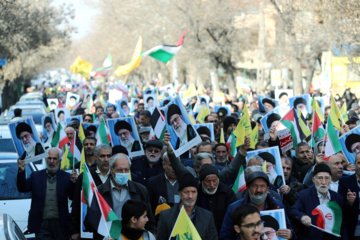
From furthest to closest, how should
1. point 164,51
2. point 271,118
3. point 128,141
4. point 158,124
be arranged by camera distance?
point 164,51 < point 271,118 < point 128,141 < point 158,124

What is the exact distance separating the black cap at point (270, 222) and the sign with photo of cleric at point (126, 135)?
5.45 metres

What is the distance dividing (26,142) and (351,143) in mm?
4242

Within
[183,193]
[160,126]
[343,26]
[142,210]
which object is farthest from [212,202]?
[343,26]

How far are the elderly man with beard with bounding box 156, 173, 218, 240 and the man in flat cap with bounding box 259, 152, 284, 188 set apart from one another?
7.21 ft

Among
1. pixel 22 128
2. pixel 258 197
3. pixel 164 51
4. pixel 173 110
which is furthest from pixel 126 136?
pixel 164 51

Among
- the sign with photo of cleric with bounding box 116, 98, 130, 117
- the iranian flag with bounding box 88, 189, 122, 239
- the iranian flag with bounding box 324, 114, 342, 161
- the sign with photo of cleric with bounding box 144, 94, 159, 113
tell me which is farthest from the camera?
the sign with photo of cleric with bounding box 144, 94, 159, 113

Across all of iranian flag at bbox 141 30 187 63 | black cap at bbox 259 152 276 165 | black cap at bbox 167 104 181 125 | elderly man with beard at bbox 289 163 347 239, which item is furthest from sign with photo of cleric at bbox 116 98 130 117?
elderly man with beard at bbox 289 163 347 239

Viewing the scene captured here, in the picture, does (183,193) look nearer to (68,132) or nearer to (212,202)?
(212,202)

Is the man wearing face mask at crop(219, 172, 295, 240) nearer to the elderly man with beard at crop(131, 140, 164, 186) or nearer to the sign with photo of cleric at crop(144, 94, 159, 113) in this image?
the elderly man with beard at crop(131, 140, 164, 186)

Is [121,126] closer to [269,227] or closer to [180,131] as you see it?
[180,131]

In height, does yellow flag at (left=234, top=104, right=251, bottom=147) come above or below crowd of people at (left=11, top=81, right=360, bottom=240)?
above

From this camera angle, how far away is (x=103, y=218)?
6648mm

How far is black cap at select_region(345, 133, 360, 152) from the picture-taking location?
406 inches

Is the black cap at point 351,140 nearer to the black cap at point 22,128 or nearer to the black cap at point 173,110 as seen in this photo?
the black cap at point 173,110
